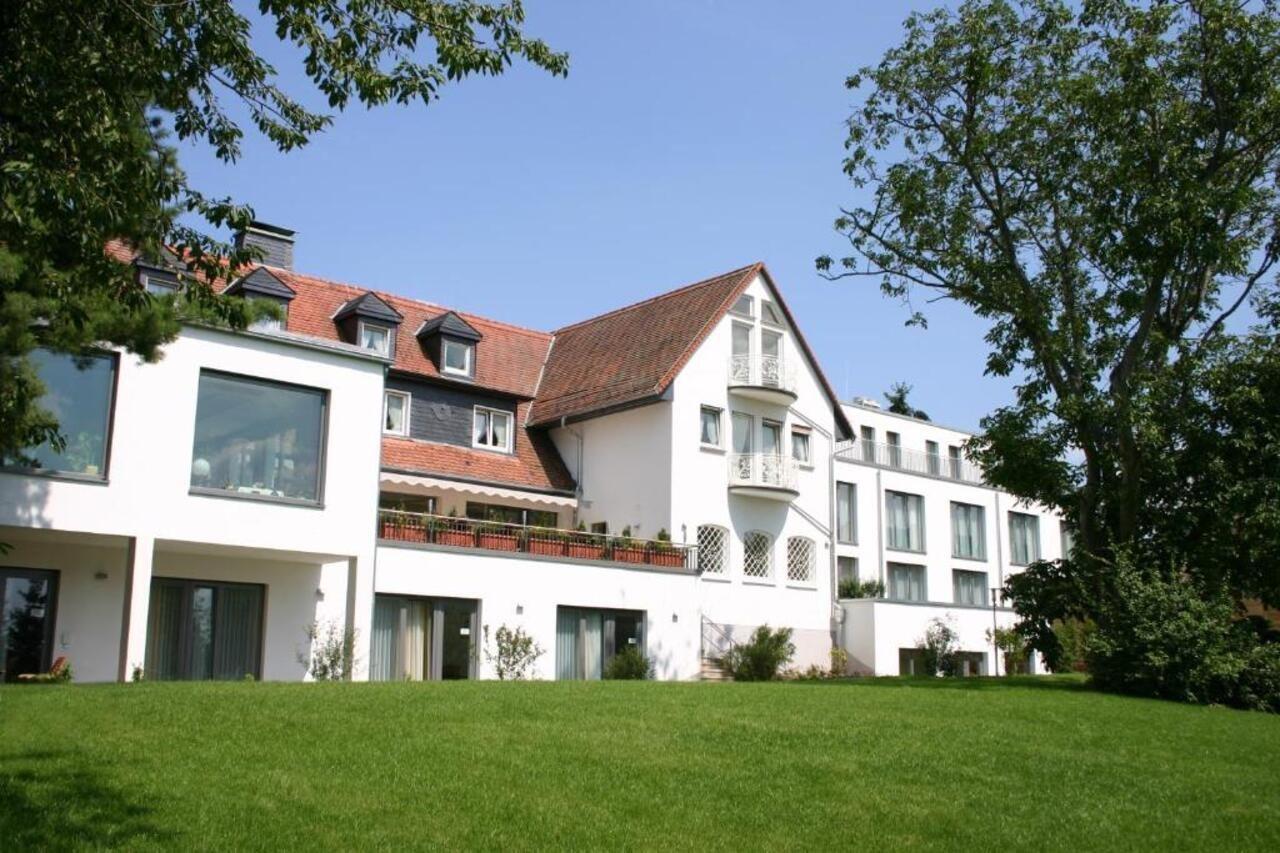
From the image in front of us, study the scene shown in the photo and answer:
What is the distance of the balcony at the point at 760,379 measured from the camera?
121 feet

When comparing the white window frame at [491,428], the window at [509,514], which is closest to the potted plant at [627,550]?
the window at [509,514]

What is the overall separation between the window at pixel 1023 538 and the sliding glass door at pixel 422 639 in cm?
2926

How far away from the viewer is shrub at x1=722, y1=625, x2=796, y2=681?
31875mm

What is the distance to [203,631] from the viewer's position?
25688mm

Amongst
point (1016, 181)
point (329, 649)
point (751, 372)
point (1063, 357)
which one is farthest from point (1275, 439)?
point (329, 649)

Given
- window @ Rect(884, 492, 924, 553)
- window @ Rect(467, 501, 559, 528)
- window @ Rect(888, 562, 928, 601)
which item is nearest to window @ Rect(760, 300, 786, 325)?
window @ Rect(467, 501, 559, 528)

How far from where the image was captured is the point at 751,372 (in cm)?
3700

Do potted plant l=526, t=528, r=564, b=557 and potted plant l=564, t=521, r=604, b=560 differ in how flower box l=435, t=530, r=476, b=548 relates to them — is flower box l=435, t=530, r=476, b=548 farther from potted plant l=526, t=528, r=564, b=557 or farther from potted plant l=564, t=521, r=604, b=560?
potted plant l=564, t=521, r=604, b=560

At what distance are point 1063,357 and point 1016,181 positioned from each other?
153 inches

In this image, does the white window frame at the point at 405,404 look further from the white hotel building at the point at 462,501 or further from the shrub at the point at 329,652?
the shrub at the point at 329,652

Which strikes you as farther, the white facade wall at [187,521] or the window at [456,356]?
the window at [456,356]

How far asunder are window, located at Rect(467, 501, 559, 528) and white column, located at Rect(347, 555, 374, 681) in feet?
23.3

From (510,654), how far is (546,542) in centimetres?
347

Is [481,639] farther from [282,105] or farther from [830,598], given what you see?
[282,105]
